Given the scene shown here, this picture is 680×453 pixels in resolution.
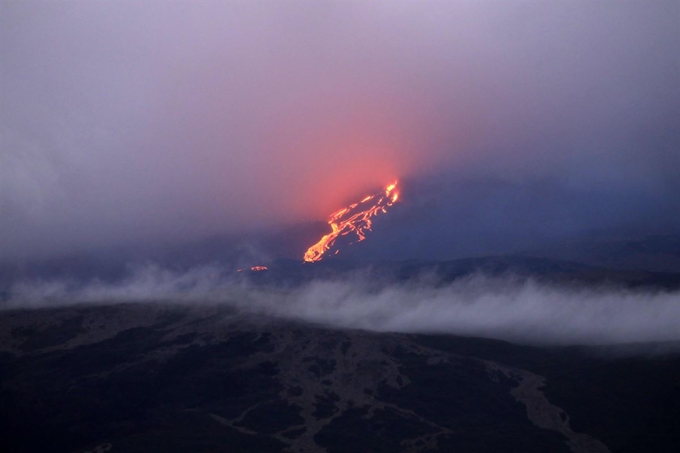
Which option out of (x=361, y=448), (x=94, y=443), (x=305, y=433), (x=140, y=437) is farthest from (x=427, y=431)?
(x=94, y=443)

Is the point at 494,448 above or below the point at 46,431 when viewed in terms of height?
below

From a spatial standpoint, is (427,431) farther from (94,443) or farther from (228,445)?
(94,443)

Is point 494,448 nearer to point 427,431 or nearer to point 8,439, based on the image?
point 427,431

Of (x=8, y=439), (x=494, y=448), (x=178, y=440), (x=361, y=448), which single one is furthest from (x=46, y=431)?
(x=494, y=448)

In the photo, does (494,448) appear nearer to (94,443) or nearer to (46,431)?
(94,443)

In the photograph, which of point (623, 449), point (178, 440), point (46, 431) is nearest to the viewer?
point (623, 449)

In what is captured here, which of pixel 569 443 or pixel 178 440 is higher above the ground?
pixel 178 440

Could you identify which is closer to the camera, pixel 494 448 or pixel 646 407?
pixel 494 448

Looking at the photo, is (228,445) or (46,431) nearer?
(228,445)

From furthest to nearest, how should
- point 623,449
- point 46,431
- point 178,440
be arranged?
1. point 46,431
2. point 178,440
3. point 623,449
